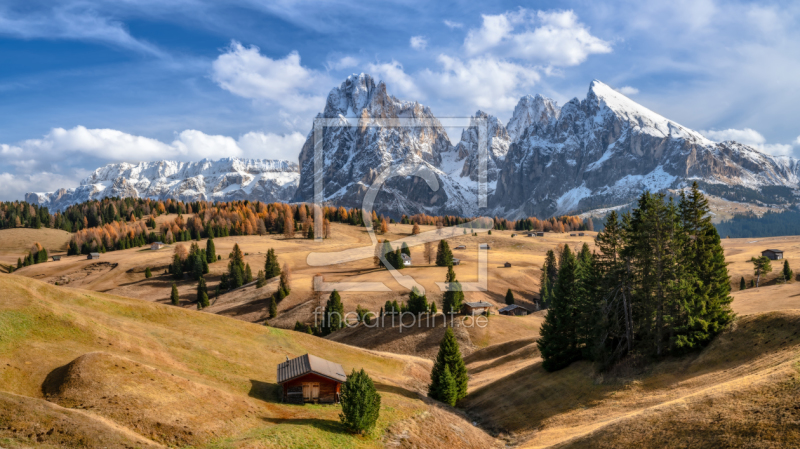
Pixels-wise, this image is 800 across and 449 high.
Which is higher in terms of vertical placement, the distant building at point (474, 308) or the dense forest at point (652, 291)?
the dense forest at point (652, 291)

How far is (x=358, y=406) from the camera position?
29703mm

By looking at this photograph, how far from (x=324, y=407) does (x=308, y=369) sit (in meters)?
3.47

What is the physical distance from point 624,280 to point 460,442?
71.9ft

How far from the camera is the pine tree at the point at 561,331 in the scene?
45.2 meters

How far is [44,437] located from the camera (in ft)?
64.8

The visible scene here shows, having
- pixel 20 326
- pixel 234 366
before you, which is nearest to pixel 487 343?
pixel 234 366

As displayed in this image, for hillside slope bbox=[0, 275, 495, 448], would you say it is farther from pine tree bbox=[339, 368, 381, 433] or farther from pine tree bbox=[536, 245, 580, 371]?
pine tree bbox=[536, 245, 580, 371]

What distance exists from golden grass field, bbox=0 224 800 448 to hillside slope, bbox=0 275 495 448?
0.11m

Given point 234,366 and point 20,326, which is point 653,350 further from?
point 20,326

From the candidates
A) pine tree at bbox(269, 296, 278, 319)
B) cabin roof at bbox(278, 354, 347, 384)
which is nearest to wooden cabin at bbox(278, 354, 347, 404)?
cabin roof at bbox(278, 354, 347, 384)

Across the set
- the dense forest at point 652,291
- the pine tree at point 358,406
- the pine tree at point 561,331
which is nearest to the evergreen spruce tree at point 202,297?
the pine tree at point 561,331

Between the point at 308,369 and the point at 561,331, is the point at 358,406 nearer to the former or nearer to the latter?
the point at 308,369

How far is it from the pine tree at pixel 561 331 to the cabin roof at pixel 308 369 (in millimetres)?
22208

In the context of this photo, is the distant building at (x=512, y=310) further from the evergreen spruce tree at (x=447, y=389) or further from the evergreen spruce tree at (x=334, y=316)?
the evergreen spruce tree at (x=447, y=389)
